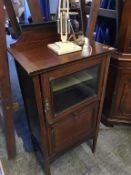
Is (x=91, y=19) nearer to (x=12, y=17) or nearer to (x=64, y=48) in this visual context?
(x=64, y=48)

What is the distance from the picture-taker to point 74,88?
1.15m

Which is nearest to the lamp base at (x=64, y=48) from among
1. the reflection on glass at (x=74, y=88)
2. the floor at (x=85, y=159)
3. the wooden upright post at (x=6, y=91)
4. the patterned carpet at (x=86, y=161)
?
the reflection on glass at (x=74, y=88)

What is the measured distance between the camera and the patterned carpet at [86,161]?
4.50ft

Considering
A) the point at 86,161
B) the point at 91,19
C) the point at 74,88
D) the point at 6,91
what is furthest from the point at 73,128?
the point at 91,19

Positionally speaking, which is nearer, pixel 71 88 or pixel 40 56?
Result: pixel 40 56

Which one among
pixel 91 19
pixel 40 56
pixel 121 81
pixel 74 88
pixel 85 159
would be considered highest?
pixel 91 19

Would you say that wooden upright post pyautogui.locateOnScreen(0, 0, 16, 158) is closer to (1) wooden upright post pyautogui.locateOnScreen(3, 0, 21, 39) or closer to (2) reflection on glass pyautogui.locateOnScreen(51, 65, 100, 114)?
(1) wooden upright post pyautogui.locateOnScreen(3, 0, 21, 39)

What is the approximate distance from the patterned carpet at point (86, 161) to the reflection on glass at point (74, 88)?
2.04 ft

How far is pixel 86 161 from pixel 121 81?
747 mm

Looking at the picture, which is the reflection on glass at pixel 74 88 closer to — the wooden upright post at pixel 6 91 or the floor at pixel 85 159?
the wooden upright post at pixel 6 91

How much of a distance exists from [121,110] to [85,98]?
0.66 metres

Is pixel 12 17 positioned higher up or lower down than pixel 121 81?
higher up

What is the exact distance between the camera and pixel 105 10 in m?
1.43

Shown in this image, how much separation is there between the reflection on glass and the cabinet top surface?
4.8 inches
